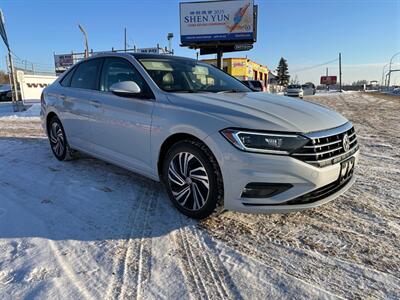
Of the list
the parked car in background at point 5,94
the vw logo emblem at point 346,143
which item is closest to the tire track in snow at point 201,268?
the vw logo emblem at point 346,143

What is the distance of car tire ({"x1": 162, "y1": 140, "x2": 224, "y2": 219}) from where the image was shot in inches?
116

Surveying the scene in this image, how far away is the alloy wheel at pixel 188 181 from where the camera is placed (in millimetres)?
3045

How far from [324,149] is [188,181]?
128 cm

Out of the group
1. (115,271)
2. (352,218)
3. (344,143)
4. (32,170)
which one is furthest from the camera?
(32,170)

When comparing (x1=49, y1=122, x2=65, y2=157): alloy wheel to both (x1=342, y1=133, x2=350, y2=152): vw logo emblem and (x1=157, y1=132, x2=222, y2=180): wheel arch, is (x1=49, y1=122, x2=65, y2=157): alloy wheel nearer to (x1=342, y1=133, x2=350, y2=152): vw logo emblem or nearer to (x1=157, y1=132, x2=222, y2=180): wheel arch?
(x1=157, y1=132, x2=222, y2=180): wheel arch

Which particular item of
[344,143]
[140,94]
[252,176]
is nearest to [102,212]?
[140,94]

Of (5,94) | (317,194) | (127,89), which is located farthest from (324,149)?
(5,94)

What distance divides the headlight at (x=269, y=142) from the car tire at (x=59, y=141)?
3.52 m

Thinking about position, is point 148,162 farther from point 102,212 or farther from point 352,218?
point 352,218

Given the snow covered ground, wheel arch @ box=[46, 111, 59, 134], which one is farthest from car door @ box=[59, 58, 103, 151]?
the snow covered ground

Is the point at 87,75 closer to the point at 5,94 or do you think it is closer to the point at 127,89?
the point at 127,89

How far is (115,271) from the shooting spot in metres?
2.42

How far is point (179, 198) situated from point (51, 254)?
4.11ft

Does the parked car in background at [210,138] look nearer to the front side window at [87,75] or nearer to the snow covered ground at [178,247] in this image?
the front side window at [87,75]
